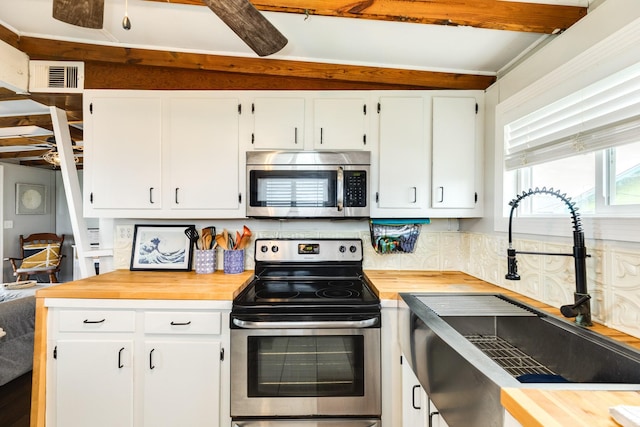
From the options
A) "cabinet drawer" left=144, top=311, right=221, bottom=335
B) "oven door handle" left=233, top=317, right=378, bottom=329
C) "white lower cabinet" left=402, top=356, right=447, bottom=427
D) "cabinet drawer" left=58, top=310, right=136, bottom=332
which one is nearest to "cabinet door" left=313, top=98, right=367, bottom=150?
"oven door handle" left=233, top=317, right=378, bottom=329

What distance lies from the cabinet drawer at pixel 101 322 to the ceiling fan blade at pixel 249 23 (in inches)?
59.5

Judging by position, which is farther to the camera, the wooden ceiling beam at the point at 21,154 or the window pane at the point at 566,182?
the wooden ceiling beam at the point at 21,154

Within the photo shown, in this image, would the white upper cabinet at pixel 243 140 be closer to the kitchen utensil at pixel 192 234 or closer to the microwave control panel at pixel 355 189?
the microwave control panel at pixel 355 189

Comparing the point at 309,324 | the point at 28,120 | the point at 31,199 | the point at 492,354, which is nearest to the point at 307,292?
the point at 309,324

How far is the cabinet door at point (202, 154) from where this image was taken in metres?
2.03

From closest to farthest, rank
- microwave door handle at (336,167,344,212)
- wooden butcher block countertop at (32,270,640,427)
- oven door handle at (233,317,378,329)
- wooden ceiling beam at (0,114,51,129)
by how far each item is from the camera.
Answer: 1. wooden butcher block countertop at (32,270,640,427)
2. oven door handle at (233,317,378,329)
3. microwave door handle at (336,167,344,212)
4. wooden ceiling beam at (0,114,51,129)

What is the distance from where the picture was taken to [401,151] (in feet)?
6.66

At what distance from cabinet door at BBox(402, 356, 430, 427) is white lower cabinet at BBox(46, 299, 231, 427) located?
93cm

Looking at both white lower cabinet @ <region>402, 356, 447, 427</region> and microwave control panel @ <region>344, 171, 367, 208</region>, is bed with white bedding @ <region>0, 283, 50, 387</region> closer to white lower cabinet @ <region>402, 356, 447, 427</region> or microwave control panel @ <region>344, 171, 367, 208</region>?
Answer: microwave control panel @ <region>344, 171, 367, 208</region>

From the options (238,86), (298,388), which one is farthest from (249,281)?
(238,86)

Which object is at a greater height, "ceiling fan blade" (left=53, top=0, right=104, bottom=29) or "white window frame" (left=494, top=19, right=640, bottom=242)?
"ceiling fan blade" (left=53, top=0, right=104, bottom=29)

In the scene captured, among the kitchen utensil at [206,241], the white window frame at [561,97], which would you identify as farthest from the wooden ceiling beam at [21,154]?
the white window frame at [561,97]

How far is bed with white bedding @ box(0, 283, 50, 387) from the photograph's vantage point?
7.88ft

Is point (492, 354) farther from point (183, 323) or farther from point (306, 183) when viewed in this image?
point (183, 323)
